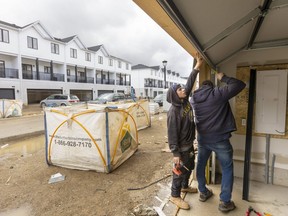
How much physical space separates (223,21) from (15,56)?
23.2 m

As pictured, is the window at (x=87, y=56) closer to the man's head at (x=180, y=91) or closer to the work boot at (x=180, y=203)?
the man's head at (x=180, y=91)

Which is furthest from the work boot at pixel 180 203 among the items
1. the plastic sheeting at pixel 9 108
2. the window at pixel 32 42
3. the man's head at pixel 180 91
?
the window at pixel 32 42

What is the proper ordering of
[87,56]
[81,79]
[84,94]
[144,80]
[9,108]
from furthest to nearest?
[144,80] → [87,56] → [84,94] → [81,79] → [9,108]

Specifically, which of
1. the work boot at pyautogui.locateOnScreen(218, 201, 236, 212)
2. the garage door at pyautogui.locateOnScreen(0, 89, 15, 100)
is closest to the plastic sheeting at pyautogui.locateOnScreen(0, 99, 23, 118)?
A: the garage door at pyautogui.locateOnScreen(0, 89, 15, 100)

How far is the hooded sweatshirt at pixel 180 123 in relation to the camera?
8.02 feet

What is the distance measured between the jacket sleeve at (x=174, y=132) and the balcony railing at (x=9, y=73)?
21.7m

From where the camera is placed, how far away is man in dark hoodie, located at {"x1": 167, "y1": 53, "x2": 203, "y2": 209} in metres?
2.45

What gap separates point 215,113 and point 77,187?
9.26ft

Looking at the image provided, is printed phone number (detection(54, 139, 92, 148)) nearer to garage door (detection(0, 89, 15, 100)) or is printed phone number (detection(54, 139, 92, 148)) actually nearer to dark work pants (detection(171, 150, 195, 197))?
dark work pants (detection(171, 150, 195, 197))

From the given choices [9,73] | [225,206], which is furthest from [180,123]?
[9,73]

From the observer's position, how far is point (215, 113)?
2.43m

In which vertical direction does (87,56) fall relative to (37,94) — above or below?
above

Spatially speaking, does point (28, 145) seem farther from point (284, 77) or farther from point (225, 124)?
point (284, 77)

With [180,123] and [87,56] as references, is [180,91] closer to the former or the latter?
[180,123]
